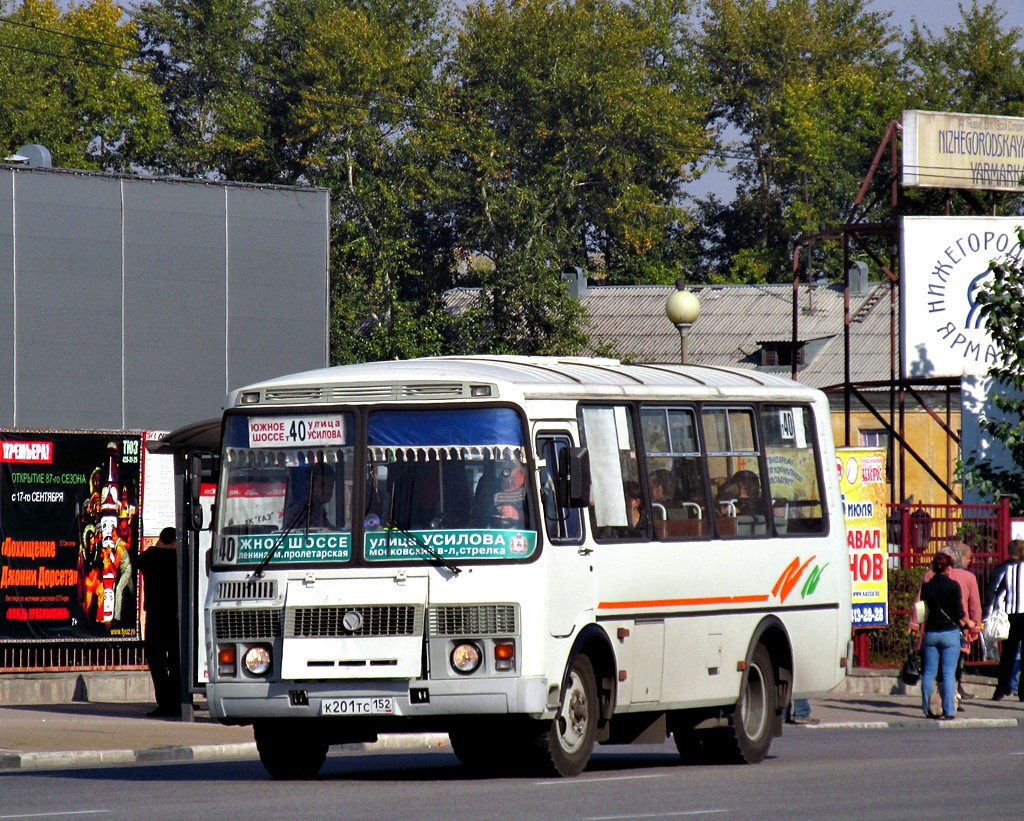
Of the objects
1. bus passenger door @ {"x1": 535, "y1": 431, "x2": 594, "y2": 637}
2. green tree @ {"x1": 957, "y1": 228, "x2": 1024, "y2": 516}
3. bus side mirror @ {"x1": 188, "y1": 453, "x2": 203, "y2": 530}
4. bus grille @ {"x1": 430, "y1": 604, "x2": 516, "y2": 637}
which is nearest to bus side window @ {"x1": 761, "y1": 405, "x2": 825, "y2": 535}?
bus passenger door @ {"x1": 535, "y1": 431, "x2": 594, "y2": 637}

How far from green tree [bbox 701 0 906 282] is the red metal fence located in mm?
59849

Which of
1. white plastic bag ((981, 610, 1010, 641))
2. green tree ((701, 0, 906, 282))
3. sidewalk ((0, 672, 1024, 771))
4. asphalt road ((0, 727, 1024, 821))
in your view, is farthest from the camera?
green tree ((701, 0, 906, 282))

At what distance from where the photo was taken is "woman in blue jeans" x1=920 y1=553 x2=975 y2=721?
19859mm

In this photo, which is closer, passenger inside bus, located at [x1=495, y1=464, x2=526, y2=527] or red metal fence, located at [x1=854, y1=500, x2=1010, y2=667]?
passenger inside bus, located at [x1=495, y1=464, x2=526, y2=527]

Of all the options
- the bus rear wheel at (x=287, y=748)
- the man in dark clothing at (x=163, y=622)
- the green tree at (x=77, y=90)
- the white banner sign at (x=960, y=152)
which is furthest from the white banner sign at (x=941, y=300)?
the green tree at (x=77, y=90)

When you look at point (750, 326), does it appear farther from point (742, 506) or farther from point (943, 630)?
point (742, 506)

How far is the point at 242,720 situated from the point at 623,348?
58.2m

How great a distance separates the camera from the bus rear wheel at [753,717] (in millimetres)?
14961

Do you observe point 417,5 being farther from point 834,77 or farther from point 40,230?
point 40,230

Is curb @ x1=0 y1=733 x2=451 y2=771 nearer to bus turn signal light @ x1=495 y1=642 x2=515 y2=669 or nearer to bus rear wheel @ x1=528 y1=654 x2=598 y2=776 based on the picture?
bus rear wheel @ x1=528 y1=654 x2=598 y2=776

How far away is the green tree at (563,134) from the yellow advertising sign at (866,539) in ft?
150

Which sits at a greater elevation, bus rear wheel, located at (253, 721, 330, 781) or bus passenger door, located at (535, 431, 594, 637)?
bus passenger door, located at (535, 431, 594, 637)

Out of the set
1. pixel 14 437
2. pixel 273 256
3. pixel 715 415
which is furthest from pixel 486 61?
pixel 715 415

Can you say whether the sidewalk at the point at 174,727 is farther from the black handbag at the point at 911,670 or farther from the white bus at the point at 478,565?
the white bus at the point at 478,565
